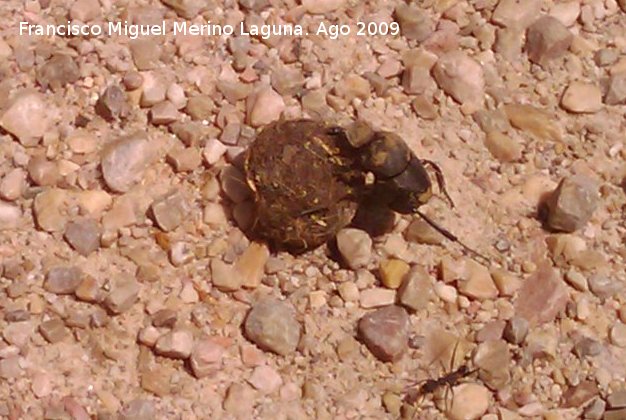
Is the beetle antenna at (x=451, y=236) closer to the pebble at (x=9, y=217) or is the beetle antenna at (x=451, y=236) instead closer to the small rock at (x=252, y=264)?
the small rock at (x=252, y=264)

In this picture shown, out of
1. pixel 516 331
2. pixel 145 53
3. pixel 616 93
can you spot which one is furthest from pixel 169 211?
pixel 616 93

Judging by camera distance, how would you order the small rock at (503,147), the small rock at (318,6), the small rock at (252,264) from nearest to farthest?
A: the small rock at (252,264)
the small rock at (503,147)
the small rock at (318,6)

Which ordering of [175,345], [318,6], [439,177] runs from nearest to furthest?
[175,345] → [439,177] → [318,6]

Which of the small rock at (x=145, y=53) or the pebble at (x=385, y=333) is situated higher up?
the small rock at (x=145, y=53)

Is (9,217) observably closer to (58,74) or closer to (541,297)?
(58,74)

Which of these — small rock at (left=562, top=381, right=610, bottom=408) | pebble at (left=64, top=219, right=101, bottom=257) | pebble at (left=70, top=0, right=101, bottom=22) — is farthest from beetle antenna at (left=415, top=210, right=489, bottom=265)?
pebble at (left=70, top=0, right=101, bottom=22)

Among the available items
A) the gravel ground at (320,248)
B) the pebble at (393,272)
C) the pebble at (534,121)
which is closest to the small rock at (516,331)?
the gravel ground at (320,248)
